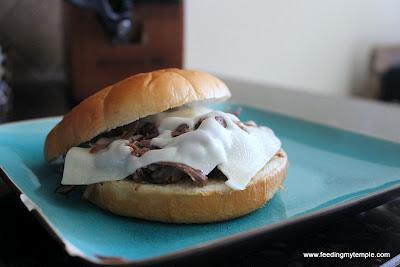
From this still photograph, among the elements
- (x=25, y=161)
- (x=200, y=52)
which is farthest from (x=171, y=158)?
(x=200, y=52)

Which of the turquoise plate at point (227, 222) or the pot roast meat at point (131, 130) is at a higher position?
the pot roast meat at point (131, 130)

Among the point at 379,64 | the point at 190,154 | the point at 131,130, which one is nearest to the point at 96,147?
the point at 131,130

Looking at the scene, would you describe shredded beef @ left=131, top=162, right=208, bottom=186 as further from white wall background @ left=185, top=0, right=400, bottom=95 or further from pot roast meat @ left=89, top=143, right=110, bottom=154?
white wall background @ left=185, top=0, right=400, bottom=95

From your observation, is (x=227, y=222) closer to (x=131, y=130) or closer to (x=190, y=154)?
(x=190, y=154)

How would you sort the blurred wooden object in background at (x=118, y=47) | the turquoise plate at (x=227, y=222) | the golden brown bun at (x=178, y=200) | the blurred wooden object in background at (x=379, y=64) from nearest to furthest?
1. the turquoise plate at (x=227, y=222)
2. the golden brown bun at (x=178, y=200)
3. the blurred wooden object in background at (x=118, y=47)
4. the blurred wooden object in background at (x=379, y=64)

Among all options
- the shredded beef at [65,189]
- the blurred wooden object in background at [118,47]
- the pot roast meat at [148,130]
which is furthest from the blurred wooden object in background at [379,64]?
the shredded beef at [65,189]

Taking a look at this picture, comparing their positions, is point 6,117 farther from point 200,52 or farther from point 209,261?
point 200,52

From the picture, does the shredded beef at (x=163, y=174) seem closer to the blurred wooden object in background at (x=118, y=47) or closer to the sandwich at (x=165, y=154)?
the sandwich at (x=165, y=154)

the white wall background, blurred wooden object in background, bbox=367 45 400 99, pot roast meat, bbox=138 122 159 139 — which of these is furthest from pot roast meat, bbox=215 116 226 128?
blurred wooden object in background, bbox=367 45 400 99
